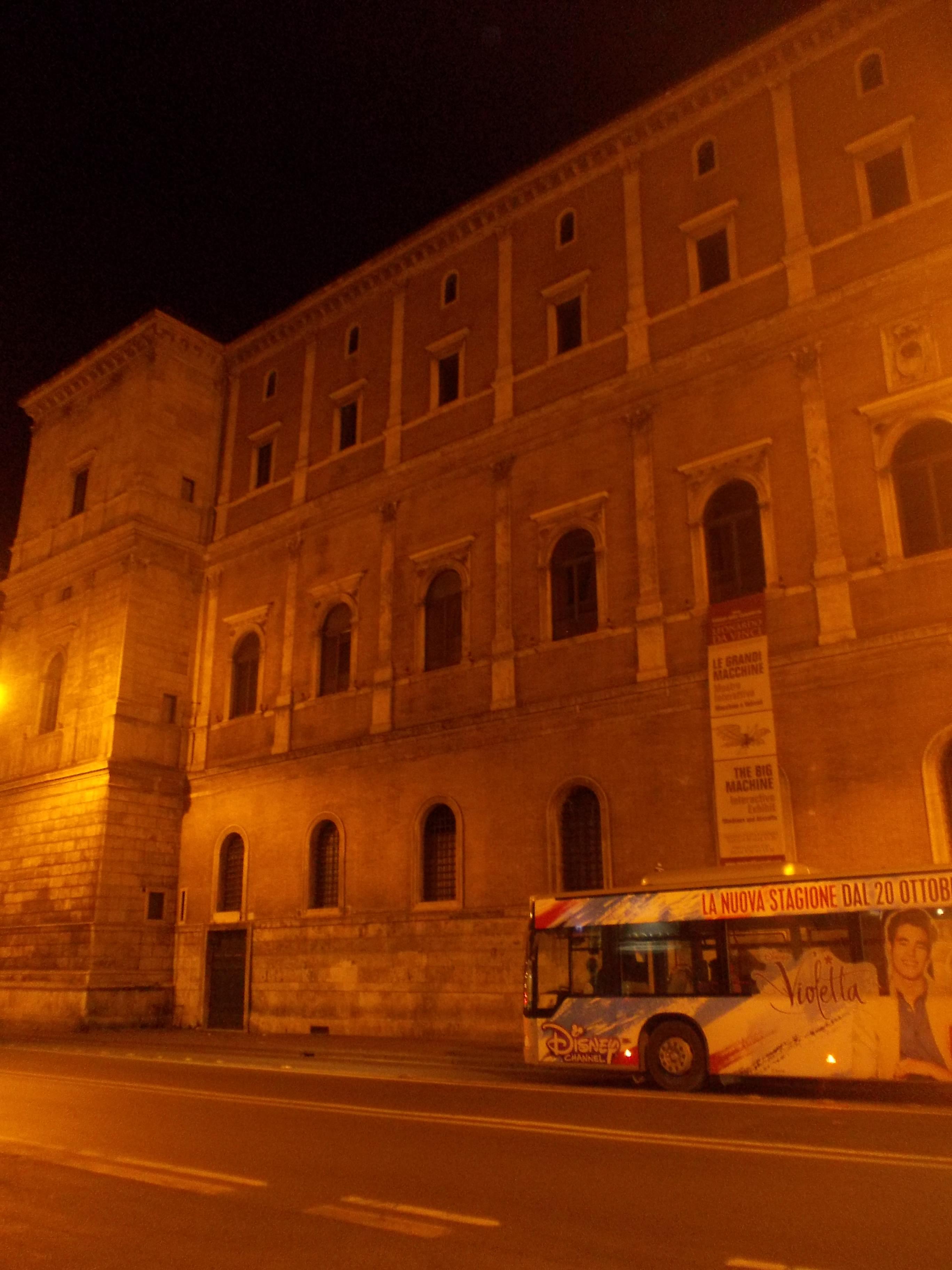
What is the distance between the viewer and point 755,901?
13.2m

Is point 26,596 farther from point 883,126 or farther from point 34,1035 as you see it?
point 883,126

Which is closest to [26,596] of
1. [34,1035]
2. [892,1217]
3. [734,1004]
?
[34,1035]

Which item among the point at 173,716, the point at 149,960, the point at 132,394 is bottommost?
the point at 149,960

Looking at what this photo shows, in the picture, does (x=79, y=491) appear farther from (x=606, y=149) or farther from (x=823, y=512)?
(x=823, y=512)

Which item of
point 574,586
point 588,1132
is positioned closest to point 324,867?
point 574,586

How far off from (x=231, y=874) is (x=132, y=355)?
15712 millimetres

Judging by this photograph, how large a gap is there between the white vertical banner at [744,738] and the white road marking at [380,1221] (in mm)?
11943

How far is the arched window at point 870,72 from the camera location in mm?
19797

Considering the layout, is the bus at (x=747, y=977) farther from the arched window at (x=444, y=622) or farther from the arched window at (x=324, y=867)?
the arched window at (x=324, y=867)

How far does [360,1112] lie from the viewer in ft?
34.7

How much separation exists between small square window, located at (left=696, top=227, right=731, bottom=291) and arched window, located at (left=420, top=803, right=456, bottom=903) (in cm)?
1208

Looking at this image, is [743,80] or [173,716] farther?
[173,716]

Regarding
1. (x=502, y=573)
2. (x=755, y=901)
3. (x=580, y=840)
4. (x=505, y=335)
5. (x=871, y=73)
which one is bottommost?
(x=755, y=901)

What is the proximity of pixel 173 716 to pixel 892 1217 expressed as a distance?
2443 cm
